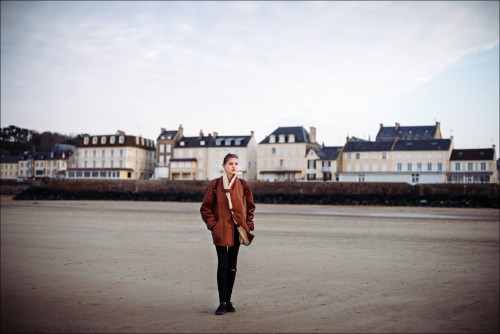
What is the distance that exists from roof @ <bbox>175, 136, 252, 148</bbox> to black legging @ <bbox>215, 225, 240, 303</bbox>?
2255 inches

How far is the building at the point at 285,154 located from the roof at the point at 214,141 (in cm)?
316

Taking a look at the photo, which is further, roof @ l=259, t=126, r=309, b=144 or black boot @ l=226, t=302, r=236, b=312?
roof @ l=259, t=126, r=309, b=144

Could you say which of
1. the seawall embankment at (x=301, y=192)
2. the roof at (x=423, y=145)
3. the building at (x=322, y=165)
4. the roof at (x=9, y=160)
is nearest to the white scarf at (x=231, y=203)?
the seawall embankment at (x=301, y=192)

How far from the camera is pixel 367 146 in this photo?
59.7 metres

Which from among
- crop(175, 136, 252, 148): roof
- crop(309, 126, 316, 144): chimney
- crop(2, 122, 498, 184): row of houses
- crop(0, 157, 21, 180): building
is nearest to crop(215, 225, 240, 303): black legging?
crop(2, 122, 498, 184): row of houses

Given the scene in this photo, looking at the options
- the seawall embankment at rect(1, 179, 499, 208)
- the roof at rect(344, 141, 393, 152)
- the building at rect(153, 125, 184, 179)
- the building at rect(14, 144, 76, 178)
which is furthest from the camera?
the building at rect(14, 144, 76, 178)

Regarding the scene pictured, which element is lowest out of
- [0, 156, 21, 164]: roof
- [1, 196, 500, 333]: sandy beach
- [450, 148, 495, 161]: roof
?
[1, 196, 500, 333]: sandy beach

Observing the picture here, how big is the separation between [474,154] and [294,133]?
23736 mm

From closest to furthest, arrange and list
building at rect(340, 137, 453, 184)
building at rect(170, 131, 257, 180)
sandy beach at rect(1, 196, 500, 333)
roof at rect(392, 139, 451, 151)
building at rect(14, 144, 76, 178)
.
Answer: sandy beach at rect(1, 196, 500, 333) < building at rect(340, 137, 453, 184) < roof at rect(392, 139, 451, 151) < building at rect(170, 131, 257, 180) < building at rect(14, 144, 76, 178)

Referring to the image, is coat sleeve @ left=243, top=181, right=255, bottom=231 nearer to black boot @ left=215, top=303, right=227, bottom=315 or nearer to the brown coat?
the brown coat

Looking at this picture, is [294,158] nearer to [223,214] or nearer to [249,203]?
[249,203]

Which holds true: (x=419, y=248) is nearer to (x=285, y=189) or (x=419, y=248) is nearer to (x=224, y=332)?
(x=224, y=332)

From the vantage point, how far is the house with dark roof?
66.7 m

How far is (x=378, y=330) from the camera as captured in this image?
4.95 meters
